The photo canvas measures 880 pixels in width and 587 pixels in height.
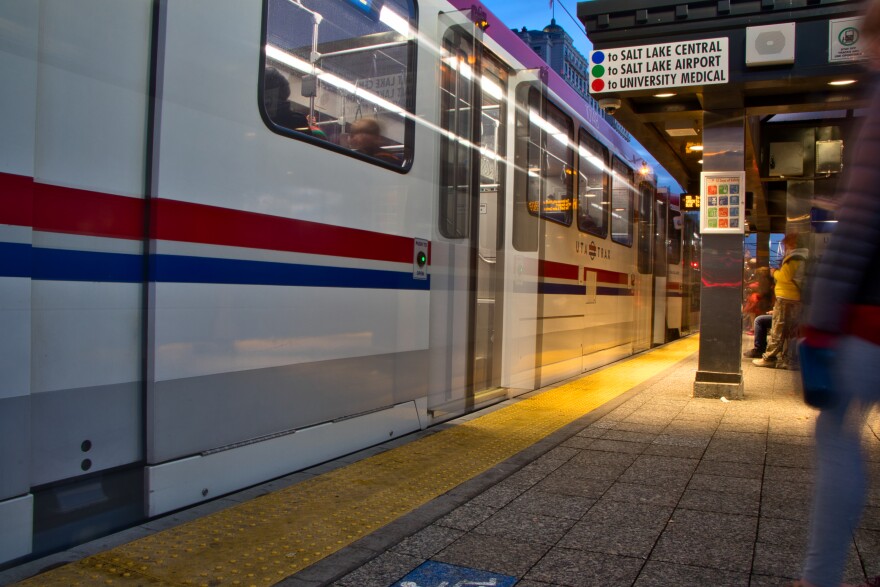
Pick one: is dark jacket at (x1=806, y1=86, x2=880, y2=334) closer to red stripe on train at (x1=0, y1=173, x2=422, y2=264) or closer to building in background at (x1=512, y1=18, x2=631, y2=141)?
red stripe on train at (x1=0, y1=173, x2=422, y2=264)

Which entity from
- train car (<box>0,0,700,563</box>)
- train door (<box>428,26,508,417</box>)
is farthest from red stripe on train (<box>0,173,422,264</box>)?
train door (<box>428,26,508,417</box>)

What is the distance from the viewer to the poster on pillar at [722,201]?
253 inches

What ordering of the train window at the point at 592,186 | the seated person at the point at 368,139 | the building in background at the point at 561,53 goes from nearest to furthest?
the seated person at the point at 368,139 < the train window at the point at 592,186 < the building in background at the point at 561,53

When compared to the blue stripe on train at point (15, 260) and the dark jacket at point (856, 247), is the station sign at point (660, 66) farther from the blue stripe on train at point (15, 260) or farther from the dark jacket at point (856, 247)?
the blue stripe on train at point (15, 260)

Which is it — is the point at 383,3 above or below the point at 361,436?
above

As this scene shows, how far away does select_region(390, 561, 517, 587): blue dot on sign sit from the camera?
2.41m

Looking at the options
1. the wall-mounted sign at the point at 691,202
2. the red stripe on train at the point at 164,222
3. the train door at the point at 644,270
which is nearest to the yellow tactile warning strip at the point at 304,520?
the red stripe on train at the point at 164,222

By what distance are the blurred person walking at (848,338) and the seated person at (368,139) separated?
8.21 ft

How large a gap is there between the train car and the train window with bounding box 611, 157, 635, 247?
4.02 meters

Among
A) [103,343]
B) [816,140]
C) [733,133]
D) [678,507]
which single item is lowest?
[678,507]

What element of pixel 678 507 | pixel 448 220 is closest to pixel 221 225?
pixel 448 220

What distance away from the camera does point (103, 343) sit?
8.47 ft

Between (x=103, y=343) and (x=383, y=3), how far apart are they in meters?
2.48

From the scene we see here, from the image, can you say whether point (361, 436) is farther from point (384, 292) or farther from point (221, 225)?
point (221, 225)
